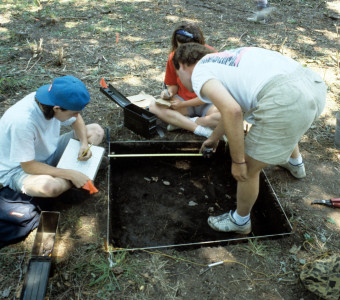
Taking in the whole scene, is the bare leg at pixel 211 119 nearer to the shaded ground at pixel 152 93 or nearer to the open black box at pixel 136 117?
the shaded ground at pixel 152 93

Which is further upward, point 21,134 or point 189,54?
point 189,54

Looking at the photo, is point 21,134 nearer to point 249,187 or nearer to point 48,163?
point 48,163

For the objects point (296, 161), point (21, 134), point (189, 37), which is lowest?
point (296, 161)

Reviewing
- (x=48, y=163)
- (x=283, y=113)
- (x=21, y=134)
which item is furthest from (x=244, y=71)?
(x=48, y=163)

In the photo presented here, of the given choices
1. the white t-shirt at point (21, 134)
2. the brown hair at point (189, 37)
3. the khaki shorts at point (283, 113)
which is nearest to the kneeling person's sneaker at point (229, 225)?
the khaki shorts at point (283, 113)

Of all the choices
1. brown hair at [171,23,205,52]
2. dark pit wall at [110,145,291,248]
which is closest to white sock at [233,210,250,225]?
dark pit wall at [110,145,291,248]

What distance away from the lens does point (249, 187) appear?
2.18 m

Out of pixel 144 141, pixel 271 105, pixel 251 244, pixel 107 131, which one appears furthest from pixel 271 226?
pixel 107 131

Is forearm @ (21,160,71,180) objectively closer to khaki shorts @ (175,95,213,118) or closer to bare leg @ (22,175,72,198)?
bare leg @ (22,175,72,198)

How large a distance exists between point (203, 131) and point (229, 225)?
121 centimetres

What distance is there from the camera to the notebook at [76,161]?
8.45 ft

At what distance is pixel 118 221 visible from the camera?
2680 mm

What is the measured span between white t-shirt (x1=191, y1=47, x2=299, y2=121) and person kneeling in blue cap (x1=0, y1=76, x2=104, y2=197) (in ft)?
3.18

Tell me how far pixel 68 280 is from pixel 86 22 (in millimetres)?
5572
